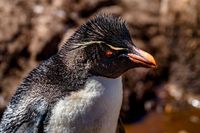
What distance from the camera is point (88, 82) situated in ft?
8.07

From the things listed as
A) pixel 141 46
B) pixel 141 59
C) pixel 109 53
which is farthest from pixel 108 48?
pixel 141 46

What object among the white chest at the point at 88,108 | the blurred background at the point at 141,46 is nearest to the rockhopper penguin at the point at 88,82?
the white chest at the point at 88,108

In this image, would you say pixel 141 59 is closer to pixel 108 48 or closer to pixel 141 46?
pixel 108 48

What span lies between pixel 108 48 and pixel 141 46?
264 centimetres

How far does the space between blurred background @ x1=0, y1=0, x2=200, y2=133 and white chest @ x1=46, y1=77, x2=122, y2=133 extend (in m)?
2.21

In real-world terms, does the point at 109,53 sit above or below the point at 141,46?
below

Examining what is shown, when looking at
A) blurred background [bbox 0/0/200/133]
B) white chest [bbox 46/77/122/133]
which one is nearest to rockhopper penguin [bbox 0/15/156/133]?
white chest [bbox 46/77/122/133]

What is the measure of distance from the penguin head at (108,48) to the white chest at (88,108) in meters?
0.05

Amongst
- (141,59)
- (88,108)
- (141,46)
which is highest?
(141,46)

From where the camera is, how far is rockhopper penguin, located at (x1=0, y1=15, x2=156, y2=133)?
246cm

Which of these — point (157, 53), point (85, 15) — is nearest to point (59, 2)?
point (85, 15)

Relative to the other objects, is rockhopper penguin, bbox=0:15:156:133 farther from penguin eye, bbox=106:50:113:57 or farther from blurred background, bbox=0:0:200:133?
blurred background, bbox=0:0:200:133

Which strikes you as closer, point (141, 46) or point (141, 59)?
point (141, 59)

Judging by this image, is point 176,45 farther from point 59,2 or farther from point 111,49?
point 111,49
